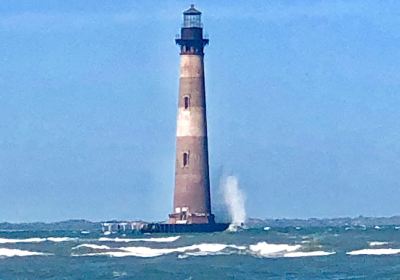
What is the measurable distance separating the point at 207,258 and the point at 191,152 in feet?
47.7

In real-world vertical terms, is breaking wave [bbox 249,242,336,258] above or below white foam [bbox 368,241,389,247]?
below

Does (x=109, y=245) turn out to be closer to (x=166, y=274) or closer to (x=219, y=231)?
(x=219, y=231)

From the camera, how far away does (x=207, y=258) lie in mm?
60406

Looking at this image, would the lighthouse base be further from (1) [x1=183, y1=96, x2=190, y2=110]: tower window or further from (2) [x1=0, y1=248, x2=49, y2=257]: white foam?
(2) [x1=0, y1=248, x2=49, y2=257]: white foam

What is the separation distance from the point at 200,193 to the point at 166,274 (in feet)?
77.3

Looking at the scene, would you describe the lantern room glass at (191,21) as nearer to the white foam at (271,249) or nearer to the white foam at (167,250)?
the white foam at (271,249)

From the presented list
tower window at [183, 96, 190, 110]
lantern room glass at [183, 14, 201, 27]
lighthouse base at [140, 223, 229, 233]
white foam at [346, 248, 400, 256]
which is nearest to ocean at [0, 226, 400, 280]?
white foam at [346, 248, 400, 256]

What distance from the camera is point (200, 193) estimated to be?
74688mm

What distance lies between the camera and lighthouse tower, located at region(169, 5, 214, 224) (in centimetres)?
7450

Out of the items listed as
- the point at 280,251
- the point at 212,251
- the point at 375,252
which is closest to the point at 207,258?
the point at 212,251

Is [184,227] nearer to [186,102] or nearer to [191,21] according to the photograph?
[186,102]

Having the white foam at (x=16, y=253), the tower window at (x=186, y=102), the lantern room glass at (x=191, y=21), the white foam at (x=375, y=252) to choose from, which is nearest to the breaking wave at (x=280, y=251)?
the white foam at (x=375, y=252)

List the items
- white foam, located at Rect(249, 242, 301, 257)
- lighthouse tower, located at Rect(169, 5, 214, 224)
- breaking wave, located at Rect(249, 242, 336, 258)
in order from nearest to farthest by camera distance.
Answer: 1. breaking wave, located at Rect(249, 242, 336, 258)
2. white foam, located at Rect(249, 242, 301, 257)
3. lighthouse tower, located at Rect(169, 5, 214, 224)

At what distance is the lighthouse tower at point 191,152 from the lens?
74500 millimetres
